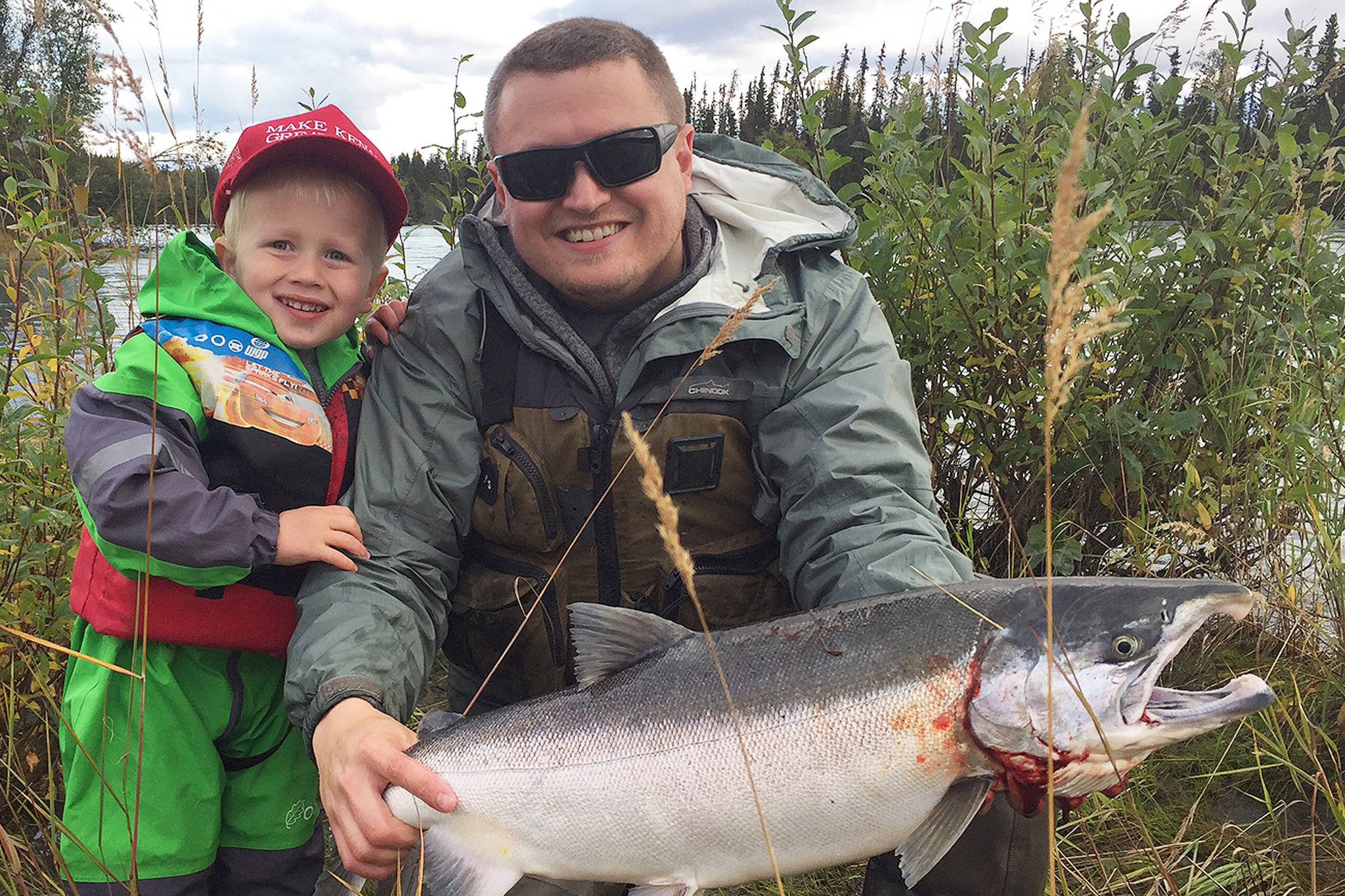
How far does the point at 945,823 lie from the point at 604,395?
1.67 metres

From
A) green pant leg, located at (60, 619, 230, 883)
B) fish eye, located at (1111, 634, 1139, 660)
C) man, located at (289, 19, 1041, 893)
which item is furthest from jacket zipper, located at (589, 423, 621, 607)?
fish eye, located at (1111, 634, 1139, 660)

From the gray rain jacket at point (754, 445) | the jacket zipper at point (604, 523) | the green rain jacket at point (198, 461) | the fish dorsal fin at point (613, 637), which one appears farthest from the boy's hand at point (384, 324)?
the fish dorsal fin at point (613, 637)

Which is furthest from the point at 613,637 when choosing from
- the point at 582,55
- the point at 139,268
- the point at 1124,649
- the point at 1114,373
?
the point at 139,268

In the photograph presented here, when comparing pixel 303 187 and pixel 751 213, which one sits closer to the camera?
pixel 303 187

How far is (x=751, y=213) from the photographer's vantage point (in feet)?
11.4

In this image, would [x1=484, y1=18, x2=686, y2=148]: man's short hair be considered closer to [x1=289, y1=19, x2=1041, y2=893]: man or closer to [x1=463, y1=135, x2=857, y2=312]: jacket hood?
[x1=289, y1=19, x2=1041, y2=893]: man

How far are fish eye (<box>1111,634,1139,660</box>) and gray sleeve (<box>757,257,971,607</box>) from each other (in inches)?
22.6

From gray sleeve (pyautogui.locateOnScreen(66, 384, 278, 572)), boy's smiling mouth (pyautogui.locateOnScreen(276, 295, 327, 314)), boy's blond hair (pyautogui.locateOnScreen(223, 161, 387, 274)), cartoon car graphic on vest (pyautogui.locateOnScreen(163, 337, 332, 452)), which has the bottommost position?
gray sleeve (pyautogui.locateOnScreen(66, 384, 278, 572))

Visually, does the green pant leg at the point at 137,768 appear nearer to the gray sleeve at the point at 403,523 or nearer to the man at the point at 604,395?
the gray sleeve at the point at 403,523

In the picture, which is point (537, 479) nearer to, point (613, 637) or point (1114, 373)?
point (613, 637)

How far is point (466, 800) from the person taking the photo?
2248mm

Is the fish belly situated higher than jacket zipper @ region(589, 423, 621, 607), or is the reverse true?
jacket zipper @ region(589, 423, 621, 607)

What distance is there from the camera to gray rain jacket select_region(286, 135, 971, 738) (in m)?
2.61

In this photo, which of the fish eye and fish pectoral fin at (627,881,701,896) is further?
fish pectoral fin at (627,881,701,896)
